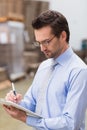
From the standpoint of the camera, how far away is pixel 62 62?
68.4 inches

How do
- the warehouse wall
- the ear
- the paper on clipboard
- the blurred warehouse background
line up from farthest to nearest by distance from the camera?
the warehouse wall < the blurred warehouse background < the ear < the paper on clipboard

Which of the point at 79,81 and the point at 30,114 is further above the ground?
the point at 79,81

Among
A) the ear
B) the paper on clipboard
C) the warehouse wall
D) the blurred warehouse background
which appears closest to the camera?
the paper on clipboard

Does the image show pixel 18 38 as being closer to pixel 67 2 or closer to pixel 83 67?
pixel 67 2

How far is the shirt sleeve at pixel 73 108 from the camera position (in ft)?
5.19

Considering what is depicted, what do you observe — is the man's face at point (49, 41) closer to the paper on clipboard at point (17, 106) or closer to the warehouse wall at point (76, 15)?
the paper on clipboard at point (17, 106)

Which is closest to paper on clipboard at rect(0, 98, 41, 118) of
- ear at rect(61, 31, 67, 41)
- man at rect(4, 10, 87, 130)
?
man at rect(4, 10, 87, 130)

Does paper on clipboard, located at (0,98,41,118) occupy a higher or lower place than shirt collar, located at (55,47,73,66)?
lower

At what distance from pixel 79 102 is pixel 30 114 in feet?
0.84

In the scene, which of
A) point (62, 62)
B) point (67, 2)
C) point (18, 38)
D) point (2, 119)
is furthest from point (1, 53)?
point (62, 62)

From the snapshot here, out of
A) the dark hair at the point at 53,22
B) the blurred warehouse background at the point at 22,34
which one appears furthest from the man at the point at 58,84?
the blurred warehouse background at the point at 22,34

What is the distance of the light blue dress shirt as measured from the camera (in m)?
1.59

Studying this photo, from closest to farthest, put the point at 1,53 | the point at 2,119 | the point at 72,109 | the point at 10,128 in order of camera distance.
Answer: the point at 72,109 < the point at 10,128 < the point at 2,119 < the point at 1,53

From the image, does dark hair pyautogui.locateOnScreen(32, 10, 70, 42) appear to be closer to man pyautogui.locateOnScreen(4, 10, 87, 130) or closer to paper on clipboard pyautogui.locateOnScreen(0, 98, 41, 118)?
man pyautogui.locateOnScreen(4, 10, 87, 130)
